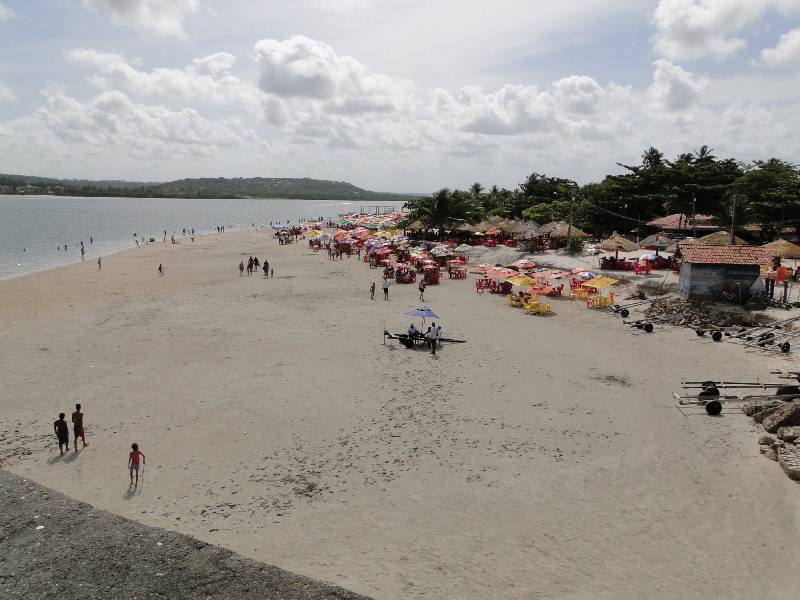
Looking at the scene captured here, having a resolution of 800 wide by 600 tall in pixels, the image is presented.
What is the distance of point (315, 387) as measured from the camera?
15383mm

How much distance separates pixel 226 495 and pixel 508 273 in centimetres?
2046

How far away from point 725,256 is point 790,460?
14174mm

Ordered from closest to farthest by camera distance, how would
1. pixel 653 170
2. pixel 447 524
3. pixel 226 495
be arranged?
pixel 447 524 < pixel 226 495 < pixel 653 170

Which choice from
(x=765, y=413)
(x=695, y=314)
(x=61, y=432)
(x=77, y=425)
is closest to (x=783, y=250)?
(x=695, y=314)

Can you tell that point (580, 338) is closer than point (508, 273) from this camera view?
Yes

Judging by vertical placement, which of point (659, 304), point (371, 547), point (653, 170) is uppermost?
point (653, 170)

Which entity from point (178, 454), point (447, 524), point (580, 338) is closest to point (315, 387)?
point (178, 454)

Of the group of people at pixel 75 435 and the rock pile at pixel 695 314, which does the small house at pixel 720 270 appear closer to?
the rock pile at pixel 695 314

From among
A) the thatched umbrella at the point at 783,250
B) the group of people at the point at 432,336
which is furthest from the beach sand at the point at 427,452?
the thatched umbrella at the point at 783,250

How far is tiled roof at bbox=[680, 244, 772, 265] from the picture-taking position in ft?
73.6

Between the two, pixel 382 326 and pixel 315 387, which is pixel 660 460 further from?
pixel 382 326

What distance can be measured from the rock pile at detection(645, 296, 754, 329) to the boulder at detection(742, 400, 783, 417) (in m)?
8.29

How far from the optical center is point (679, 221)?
38875mm

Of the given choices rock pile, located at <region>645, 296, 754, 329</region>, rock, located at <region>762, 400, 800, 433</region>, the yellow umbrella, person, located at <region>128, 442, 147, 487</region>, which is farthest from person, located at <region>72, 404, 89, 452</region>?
rock pile, located at <region>645, 296, 754, 329</region>
